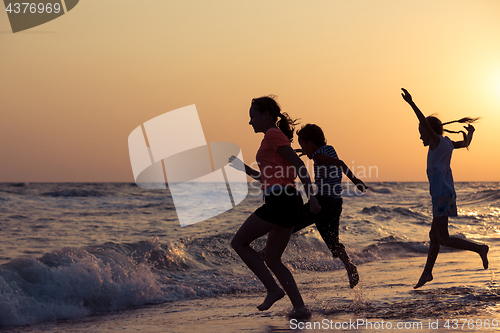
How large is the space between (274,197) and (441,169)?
207 centimetres

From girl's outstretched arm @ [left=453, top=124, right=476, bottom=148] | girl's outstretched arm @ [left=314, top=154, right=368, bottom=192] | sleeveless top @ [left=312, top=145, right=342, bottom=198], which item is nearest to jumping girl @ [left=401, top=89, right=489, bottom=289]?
girl's outstretched arm @ [left=453, top=124, right=476, bottom=148]

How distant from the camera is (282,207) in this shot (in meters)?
3.47

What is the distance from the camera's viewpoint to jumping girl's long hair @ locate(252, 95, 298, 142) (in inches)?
145

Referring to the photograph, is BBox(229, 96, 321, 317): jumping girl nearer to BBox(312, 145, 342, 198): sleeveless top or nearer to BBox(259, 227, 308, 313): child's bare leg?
BBox(259, 227, 308, 313): child's bare leg

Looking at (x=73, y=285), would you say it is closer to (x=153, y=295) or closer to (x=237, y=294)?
(x=153, y=295)

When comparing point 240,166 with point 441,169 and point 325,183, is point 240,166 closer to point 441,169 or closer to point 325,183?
point 325,183

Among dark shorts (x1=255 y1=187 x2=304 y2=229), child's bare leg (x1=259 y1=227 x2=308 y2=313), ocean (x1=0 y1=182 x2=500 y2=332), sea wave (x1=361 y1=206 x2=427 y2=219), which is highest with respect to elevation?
dark shorts (x1=255 y1=187 x2=304 y2=229)

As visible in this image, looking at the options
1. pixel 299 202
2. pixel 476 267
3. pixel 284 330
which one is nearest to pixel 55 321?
pixel 284 330

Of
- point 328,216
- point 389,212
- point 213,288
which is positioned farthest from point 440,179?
point 389,212

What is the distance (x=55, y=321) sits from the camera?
15.2 ft

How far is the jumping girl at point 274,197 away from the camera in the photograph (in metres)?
3.47

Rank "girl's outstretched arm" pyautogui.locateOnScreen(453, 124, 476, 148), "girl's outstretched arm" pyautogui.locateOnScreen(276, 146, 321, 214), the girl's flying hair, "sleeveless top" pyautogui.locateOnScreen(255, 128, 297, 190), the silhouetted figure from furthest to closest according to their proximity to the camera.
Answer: "girl's outstretched arm" pyautogui.locateOnScreen(453, 124, 476, 148)
the girl's flying hair
the silhouetted figure
"sleeveless top" pyautogui.locateOnScreen(255, 128, 297, 190)
"girl's outstretched arm" pyautogui.locateOnScreen(276, 146, 321, 214)

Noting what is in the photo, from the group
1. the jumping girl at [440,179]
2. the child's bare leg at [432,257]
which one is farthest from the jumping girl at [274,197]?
the child's bare leg at [432,257]

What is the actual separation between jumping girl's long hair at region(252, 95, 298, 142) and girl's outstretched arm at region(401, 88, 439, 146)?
127 cm
